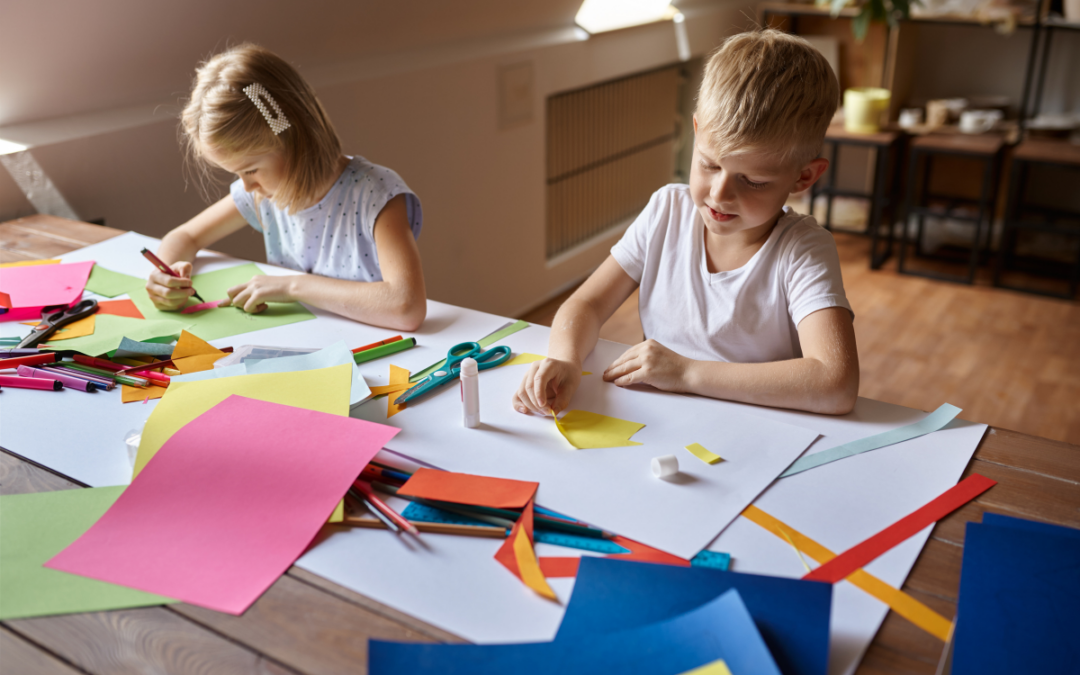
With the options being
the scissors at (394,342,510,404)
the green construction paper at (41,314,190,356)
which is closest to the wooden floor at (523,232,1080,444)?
the scissors at (394,342,510,404)

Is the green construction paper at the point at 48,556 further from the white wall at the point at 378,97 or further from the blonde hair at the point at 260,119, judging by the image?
the white wall at the point at 378,97

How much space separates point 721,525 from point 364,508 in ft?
1.10

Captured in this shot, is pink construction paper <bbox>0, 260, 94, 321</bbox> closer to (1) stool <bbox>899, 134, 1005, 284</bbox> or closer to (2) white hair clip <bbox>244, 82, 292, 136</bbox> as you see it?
(2) white hair clip <bbox>244, 82, 292, 136</bbox>

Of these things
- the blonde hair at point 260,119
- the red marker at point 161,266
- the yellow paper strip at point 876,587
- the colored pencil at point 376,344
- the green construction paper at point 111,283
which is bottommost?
the yellow paper strip at point 876,587

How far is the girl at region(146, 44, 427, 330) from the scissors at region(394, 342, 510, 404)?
131 mm

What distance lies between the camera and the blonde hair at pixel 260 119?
3.98 ft

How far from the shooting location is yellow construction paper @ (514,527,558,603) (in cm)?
65

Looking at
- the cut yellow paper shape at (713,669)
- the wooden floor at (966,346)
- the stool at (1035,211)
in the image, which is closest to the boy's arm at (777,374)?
the cut yellow paper shape at (713,669)

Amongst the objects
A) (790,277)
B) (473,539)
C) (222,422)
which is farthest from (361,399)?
(790,277)

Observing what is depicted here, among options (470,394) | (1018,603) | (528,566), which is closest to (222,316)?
(470,394)

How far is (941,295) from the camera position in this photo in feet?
10.5

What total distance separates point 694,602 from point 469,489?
248mm

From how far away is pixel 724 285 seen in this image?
3.87 ft

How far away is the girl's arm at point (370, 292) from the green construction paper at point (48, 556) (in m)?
0.47
